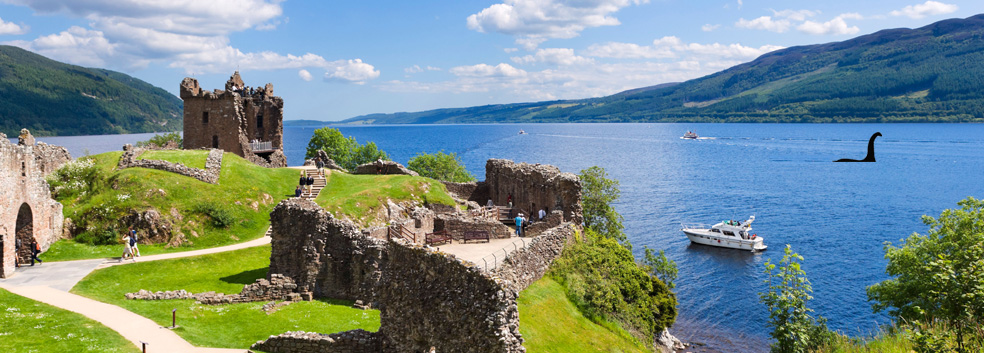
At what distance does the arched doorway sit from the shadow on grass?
11676 mm

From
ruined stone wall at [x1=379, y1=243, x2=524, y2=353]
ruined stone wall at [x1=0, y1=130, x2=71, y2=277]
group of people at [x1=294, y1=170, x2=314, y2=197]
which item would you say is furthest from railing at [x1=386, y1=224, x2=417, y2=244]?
ruined stone wall at [x1=0, y1=130, x2=71, y2=277]

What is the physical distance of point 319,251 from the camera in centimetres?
2903

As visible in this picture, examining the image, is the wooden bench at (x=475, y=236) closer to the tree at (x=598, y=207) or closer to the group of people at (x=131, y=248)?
the tree at (x=598, y=207)

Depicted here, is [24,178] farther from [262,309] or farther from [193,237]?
[262,309]

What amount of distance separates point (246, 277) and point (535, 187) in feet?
69.9

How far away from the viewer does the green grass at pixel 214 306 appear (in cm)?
2389

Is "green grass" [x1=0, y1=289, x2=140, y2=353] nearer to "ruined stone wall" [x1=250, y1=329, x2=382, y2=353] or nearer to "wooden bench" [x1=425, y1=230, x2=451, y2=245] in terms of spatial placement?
"ruined stone wall" [x1=250, y1=329, x2=382, y2=353]

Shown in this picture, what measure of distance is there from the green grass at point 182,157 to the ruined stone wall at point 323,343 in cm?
3152

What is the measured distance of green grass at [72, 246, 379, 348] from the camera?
78.4 feet

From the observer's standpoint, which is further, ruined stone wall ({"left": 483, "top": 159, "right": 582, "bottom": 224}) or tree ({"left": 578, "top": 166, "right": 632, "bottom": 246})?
tree ({"left": 578, "top": 166, "right": 632, "bottom": 246})

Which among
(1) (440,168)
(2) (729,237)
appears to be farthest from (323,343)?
(1) (440,168)

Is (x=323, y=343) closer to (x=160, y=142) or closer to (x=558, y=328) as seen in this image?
(x=558, y=328)

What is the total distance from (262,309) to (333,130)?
74536 mm

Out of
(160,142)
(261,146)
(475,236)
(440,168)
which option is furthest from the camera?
(160,142)
